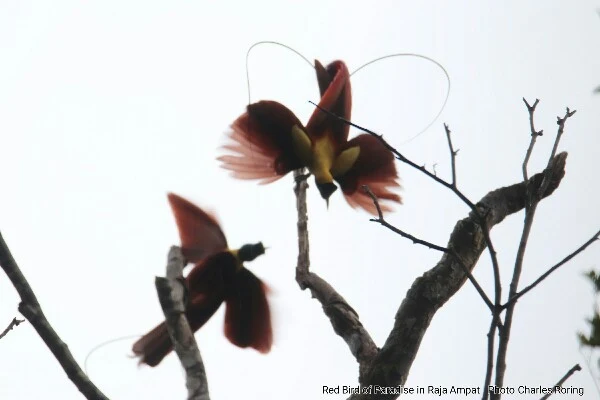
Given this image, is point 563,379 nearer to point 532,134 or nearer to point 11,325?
point 532,134

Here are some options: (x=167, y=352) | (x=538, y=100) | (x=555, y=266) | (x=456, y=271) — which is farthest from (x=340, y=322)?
(x=538, y=100)

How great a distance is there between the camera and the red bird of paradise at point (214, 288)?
6.98 ft

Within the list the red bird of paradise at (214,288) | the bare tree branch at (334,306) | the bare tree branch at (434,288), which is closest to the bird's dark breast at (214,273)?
the red bird of paradise at (214,288)

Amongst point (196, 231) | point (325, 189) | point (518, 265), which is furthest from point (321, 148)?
point (518, 265)

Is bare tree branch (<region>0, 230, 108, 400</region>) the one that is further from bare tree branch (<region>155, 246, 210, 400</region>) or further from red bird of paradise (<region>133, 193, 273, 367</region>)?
red bird of paradise (<region>133, 193, 273, 367</region>)

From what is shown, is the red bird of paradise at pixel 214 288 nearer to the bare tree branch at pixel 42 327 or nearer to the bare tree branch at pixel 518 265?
the bare tree branch at pixel 42 327

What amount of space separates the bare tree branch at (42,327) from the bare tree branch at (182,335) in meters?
0.17

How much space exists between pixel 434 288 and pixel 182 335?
0.77m

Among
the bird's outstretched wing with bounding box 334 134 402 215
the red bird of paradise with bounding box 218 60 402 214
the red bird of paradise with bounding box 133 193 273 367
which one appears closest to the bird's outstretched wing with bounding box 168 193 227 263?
the red bird of paradise with bounding box 133 193 273 367

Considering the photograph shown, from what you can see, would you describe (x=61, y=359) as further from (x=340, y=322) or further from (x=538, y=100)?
(x=538, y=100)

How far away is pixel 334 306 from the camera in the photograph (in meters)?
2.08

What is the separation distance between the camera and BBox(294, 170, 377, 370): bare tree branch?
2006 mm

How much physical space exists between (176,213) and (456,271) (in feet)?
2.64

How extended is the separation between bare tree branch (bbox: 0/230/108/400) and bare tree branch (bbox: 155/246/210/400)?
0.55ft
